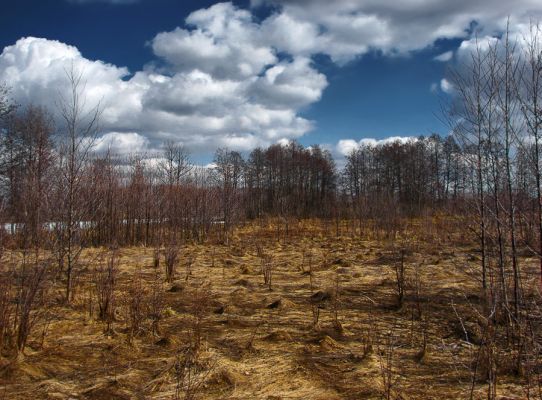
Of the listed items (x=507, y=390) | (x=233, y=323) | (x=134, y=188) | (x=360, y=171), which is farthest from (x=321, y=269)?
(x=360, y=171)

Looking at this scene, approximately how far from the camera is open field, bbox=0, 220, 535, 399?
12.0 feet

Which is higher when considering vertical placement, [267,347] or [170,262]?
[170,262]

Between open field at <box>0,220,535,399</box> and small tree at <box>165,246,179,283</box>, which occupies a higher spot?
small tree at <box>165,246,179,283</box>

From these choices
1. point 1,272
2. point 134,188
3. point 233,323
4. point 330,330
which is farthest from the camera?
point 134,188

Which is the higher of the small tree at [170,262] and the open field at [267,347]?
the small tree at [170,262]

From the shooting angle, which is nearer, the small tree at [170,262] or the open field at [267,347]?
the open field at [267,347]

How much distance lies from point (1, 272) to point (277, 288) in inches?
185

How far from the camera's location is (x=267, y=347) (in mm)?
4762

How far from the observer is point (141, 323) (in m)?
5.45

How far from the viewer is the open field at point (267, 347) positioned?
12.0ft

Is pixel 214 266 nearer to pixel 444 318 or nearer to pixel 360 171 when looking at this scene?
pixel 444 318

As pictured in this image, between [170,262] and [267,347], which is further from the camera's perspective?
[170,262]

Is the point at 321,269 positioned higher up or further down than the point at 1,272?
further down

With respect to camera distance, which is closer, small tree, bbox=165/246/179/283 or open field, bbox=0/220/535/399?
open field, bbox=0/220/535/399
